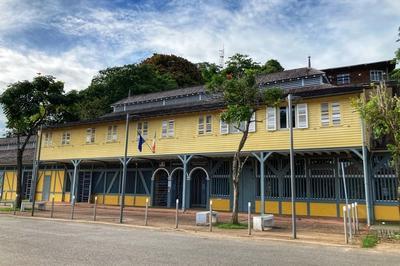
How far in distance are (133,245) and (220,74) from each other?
9.14 m

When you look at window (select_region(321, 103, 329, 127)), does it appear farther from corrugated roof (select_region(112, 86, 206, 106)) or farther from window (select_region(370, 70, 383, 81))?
window (select_region(370, 70, 383, 81))

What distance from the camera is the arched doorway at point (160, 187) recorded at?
2680 cm

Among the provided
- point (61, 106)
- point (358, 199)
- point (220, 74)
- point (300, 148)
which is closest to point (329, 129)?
point (300, 148)

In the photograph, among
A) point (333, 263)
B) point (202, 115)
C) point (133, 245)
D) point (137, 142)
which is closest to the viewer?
point (333, 263)

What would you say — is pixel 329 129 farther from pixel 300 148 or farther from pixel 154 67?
pixel 154 67

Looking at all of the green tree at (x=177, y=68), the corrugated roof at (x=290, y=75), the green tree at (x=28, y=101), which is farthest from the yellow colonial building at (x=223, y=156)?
the green tree at (x=177, y=68)

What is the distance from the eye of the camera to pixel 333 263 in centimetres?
794

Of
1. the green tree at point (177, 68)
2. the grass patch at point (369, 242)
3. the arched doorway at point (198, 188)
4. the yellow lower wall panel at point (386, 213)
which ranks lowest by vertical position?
the grass patch at point (369, 242)

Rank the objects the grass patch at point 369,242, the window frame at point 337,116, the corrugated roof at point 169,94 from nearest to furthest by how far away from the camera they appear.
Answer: the grass patch at point 369,242, the window frame at point 337,116, the corrugated roof at point 169,94

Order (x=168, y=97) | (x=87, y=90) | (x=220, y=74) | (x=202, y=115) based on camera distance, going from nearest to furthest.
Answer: (x=220, y=74)
(x=202, y=115)
(x=168, y=97)
(x=87, y=90)

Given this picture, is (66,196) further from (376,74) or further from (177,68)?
(376,74)

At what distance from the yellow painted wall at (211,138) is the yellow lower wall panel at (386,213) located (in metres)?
3.46

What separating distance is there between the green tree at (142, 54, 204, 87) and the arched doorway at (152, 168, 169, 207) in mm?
32309

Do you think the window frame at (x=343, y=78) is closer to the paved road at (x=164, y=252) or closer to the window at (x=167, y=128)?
the window at (x=167, y=128)
